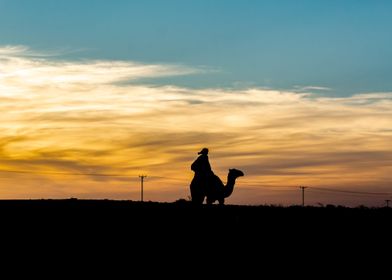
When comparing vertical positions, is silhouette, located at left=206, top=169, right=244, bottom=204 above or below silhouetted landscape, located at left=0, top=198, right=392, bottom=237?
above

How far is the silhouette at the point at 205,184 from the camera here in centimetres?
3612

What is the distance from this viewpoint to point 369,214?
37.1 metres

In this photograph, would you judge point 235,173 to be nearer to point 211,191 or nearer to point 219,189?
point 219,189

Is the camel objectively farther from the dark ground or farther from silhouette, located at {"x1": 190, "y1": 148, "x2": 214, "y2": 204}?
the dark ground

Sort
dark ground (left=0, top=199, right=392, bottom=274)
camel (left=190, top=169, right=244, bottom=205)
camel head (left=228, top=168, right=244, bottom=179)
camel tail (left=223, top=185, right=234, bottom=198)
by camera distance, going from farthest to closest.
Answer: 1. camel head (left=228, top=168, right=244, bottom=179)
2. camel tail (left=223, top=185, right=234, bottom=198)
3. camel (left=190, top=169, right=244, bottom=205)
4. dark ground (left=0, top=199, right=392, bottom=274)

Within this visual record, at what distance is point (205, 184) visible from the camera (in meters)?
36.7

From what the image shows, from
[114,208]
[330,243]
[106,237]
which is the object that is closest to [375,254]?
[330,243]

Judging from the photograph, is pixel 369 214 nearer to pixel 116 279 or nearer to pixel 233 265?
pixel 233 265

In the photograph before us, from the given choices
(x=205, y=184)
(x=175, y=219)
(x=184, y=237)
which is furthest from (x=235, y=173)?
(x=184, y=237)

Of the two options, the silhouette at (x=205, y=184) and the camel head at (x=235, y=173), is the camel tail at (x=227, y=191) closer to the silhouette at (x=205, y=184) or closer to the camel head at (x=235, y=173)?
the silhouette at (x=205, y=184)

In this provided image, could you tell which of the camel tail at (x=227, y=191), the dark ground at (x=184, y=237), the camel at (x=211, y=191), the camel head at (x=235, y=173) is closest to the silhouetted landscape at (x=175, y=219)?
the dark ground at (x=184, y=237)

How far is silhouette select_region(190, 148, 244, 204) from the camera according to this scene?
119ft

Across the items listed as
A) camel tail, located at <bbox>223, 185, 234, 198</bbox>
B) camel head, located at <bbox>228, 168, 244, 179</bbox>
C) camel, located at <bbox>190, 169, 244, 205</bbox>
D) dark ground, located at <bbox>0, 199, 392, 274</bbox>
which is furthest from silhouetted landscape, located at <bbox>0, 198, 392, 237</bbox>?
camel head, located at <bbox>228, 168, 244, 179</bbox>

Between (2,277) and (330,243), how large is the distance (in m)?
11.3
